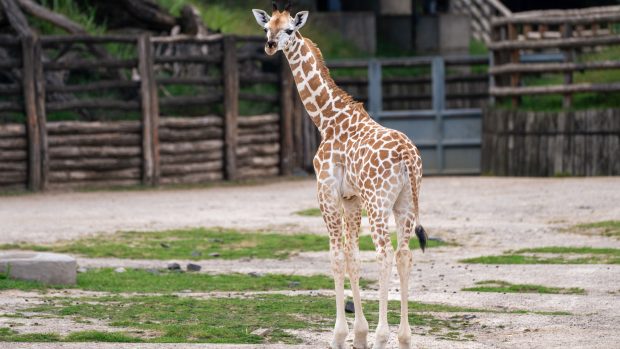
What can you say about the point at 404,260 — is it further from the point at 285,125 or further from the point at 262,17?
the point at 285,125

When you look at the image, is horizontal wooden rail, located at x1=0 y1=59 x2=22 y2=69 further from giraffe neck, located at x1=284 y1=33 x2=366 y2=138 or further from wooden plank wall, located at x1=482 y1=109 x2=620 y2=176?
giraffe neck, located at x1=284 y1=33 x2=366 y2=138

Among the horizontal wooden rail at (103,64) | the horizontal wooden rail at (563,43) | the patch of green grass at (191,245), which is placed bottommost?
the patch of green grass at (191,245)

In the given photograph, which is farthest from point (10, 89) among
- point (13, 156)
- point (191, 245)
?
point (191, 245)

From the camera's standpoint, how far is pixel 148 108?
22641mm

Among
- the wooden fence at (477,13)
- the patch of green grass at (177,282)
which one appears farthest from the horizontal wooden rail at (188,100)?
the wooden fence at (477,13)

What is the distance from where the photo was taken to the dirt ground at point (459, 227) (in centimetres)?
1012

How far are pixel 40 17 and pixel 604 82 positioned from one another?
9986 millimetres

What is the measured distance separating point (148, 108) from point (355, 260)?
44.7 feet

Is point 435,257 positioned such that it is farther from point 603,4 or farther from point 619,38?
point 603,4

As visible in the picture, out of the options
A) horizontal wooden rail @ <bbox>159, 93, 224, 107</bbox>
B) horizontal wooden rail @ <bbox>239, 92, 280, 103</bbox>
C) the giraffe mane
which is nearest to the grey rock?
the giraffe mane

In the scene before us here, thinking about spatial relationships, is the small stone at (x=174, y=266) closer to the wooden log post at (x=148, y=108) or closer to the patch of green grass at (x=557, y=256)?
the patch of green grass at (x=557, y=256)

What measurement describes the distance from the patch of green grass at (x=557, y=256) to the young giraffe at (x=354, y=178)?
4.45 m

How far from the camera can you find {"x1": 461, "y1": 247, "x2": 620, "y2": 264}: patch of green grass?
13711mm

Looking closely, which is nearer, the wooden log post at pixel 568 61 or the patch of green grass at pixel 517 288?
the patch of green grass at pixel 517 288
